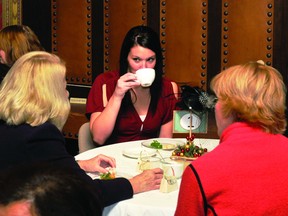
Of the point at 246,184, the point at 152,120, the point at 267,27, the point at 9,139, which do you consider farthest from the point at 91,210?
the point at 267,27

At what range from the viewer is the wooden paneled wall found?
4.52 m

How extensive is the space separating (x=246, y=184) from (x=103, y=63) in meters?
3.56

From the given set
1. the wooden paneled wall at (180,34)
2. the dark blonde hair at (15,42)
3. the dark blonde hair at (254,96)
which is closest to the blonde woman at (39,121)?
the dark blonde hair at (254,96)

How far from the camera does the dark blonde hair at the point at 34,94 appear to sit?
228 centimetres

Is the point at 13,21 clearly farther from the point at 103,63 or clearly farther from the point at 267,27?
the point at 267,27

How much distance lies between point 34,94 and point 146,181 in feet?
1.81

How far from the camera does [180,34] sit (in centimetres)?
489

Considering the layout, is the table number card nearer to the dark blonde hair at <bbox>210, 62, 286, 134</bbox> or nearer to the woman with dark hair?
the dark blonde hair at <bbox>210, 62, 286, 134</bbox>

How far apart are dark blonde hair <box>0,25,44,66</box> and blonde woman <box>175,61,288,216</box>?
2.35 meters

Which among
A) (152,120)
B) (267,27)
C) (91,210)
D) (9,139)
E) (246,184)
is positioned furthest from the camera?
(267,27)

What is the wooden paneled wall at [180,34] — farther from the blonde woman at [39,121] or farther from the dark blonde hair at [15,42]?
the blonde woman at [39,121]

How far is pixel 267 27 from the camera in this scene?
4512 mm

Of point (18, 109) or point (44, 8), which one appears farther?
point (44, 8)

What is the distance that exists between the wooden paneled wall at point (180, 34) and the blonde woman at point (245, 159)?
8.17 ft
